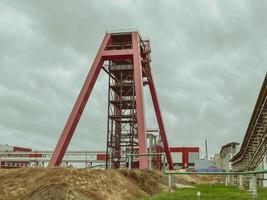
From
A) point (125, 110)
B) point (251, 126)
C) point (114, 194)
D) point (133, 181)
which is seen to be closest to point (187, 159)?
point (125, 110)

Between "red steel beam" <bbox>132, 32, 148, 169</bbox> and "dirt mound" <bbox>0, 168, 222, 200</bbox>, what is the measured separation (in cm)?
1323

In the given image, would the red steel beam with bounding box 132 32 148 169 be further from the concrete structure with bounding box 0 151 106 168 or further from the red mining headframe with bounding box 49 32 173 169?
the concrete structure with bounding box 0 151 106 168

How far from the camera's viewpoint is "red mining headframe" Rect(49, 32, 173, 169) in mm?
35156

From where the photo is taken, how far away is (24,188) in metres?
14.7

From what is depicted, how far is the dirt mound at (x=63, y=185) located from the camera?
41.7 ft

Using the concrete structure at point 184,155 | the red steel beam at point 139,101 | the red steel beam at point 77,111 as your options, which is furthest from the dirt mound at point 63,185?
the concrete structure at point 184,155

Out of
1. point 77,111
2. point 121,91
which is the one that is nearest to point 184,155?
point 121,91

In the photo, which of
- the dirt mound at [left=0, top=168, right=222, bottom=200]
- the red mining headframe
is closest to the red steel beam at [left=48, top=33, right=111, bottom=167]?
the red mining headframe

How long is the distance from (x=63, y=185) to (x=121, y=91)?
2922cm

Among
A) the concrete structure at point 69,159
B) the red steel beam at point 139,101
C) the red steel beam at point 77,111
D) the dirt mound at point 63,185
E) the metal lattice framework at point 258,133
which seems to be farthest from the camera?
the concrete structure at point 69,159

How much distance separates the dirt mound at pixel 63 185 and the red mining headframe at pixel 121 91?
16304 millimetres

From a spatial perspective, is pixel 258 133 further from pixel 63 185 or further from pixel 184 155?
pixel 184 155

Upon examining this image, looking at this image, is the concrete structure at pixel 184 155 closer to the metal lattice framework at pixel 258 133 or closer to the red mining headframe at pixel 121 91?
the red mining headframe at pixel 121 91

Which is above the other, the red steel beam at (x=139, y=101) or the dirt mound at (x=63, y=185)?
the red steel beam at (x=139, y=101)
